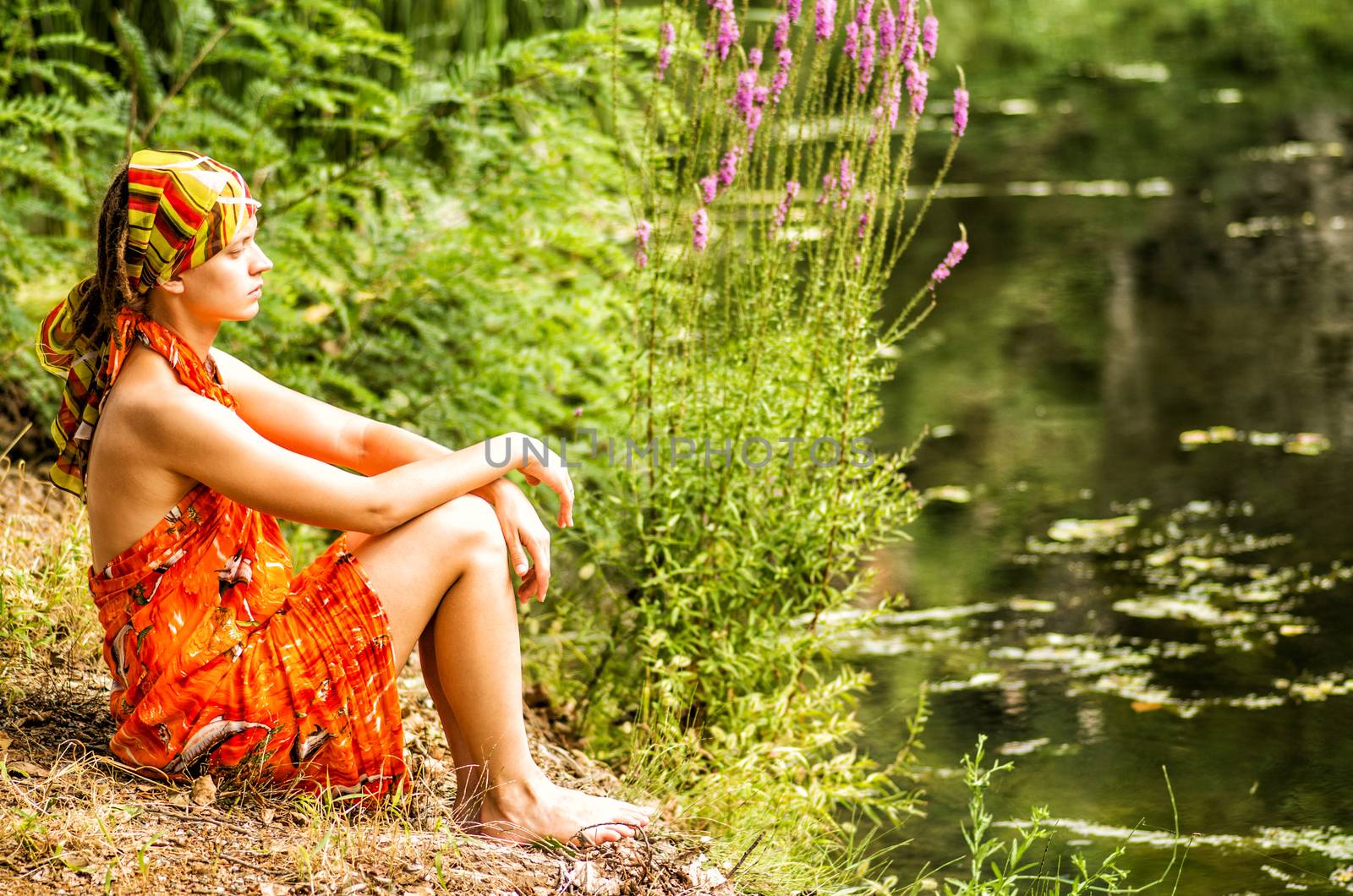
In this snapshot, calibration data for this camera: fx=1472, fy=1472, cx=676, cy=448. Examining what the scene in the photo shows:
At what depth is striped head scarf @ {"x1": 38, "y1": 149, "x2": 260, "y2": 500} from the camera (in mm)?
2314

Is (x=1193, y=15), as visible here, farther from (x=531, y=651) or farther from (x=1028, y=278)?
(x=531, y=651)

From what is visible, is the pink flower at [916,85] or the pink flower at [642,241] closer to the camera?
the pink flower at [916,85]

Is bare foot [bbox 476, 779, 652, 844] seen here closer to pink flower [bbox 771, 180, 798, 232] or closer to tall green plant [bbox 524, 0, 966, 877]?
tall green plant [bbox 524, 0, 966, 877]

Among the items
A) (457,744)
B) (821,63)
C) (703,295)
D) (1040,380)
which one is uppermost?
(821,63)

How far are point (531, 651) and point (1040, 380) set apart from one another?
3.17 meters

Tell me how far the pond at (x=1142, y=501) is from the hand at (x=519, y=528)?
1222 mm

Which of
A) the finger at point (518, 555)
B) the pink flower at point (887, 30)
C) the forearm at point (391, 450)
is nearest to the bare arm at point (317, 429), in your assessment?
the forearm at point (391, 450)

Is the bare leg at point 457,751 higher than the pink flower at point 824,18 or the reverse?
the reverse

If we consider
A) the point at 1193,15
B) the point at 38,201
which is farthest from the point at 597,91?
the point at 1193,15

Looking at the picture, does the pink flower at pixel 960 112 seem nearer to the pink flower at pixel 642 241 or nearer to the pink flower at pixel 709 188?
the pink flower at pixel 709 188

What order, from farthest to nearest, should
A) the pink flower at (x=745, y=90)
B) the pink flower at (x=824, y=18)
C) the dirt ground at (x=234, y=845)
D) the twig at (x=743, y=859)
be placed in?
the pink flower at (x=745, y=90) < the pink flower at (x=824, y=18) < the twig at (x=743, y=859) < the dirt ground at (x=234, y=845)

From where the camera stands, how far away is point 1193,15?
14.4 m

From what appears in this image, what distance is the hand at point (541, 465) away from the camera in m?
2.57

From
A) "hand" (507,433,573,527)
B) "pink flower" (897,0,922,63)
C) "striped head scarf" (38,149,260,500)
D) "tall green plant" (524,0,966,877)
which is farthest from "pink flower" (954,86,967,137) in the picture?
"striped head scarf" (38,149,260,500)
